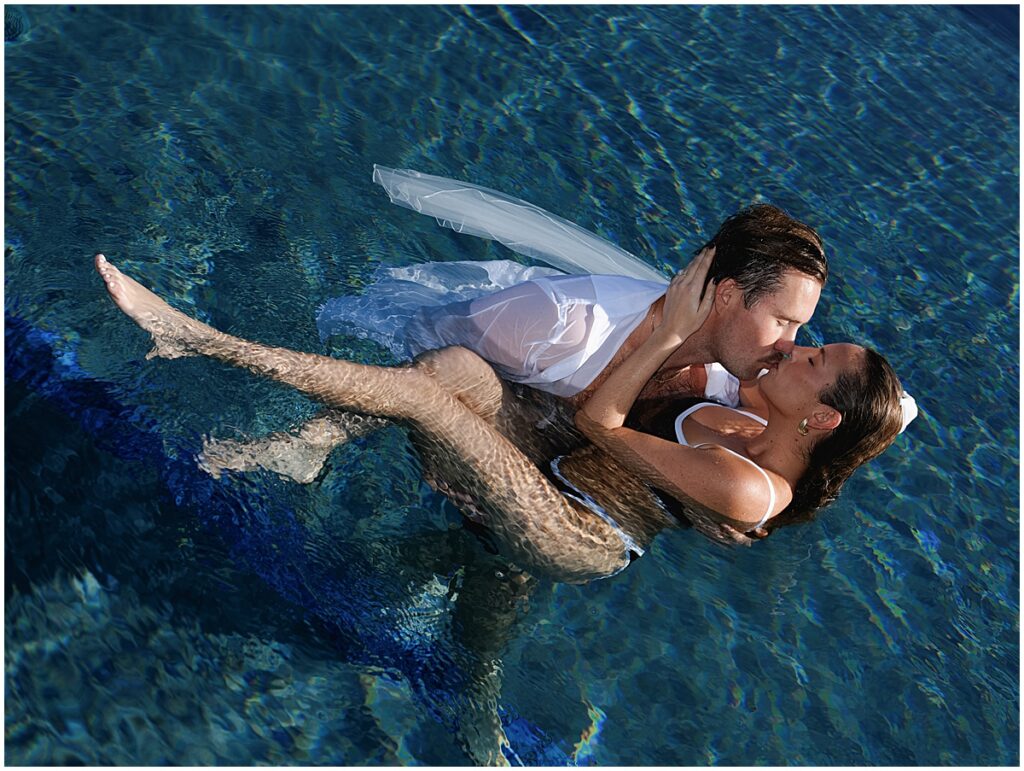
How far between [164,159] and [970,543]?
4596mm

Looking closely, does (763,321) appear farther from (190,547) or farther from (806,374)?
(190,547)

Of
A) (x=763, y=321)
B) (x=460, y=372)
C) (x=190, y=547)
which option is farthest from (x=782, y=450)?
(x=190, y=547)

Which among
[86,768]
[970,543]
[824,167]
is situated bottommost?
[86,768]

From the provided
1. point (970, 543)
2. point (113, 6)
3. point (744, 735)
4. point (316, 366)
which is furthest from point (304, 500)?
point (113, 6)

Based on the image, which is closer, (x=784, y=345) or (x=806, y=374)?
(x=806, y=374)

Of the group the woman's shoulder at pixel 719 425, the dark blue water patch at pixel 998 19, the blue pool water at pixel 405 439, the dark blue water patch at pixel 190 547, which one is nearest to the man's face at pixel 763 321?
the woman's shoulder at pixel 719 425

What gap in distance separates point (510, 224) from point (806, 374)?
194 cm

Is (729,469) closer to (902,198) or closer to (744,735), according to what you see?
(744,735)

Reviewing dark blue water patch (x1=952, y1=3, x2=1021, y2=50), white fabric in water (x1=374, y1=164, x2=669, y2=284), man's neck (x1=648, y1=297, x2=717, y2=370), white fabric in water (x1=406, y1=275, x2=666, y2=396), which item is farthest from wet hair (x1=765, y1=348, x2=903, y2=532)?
dark blue water patch (x1=952, y1=3, x2=1021, y2=50)

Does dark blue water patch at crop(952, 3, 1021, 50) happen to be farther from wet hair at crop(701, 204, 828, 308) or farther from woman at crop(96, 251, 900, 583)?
woman at crop(96, 251, 900, 583)

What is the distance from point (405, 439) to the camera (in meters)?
4.62

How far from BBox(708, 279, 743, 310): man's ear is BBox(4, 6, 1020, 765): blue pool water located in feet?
4.02

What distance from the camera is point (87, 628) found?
369 cm

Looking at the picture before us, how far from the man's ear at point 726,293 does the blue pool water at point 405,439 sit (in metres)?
1.23
